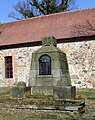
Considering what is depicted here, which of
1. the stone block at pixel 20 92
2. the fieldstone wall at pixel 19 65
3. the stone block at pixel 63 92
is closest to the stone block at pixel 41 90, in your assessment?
the stone block at pixel 20 92

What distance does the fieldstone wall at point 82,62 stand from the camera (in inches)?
669

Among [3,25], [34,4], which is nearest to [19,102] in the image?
[3,25]

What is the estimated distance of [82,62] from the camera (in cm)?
1742

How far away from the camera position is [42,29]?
65.9ft

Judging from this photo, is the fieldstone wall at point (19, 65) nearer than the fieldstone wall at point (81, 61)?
No

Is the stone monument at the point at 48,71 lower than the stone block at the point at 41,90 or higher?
higher

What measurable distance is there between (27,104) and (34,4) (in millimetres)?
29063

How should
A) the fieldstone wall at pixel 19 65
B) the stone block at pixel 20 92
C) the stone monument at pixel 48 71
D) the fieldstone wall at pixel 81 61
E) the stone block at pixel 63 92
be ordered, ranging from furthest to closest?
1. the fieldstone wall at pixel 19 65
2. the fieldstone wall at pixel 81 61
3. the stone monument at pixel 48 71
4. the stone block at pixel 20 92
5. the stone block at pixel 63 92

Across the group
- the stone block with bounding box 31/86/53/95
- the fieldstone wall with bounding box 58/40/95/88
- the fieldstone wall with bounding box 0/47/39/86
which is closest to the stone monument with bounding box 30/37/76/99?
the stone block with bounding box 31/86/53/95

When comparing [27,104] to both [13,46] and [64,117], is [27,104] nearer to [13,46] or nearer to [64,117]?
[64,117]

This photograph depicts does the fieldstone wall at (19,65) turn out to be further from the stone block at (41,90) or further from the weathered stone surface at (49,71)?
the stone block at (41,90)

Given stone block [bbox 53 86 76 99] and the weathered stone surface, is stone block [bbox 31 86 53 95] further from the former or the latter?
stone block [bbox 53 86 76 99]

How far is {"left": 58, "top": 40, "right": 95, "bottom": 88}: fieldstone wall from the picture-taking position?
1700 cm

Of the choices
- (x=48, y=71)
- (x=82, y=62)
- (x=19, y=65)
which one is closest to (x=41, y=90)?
(x=48, y=71)
